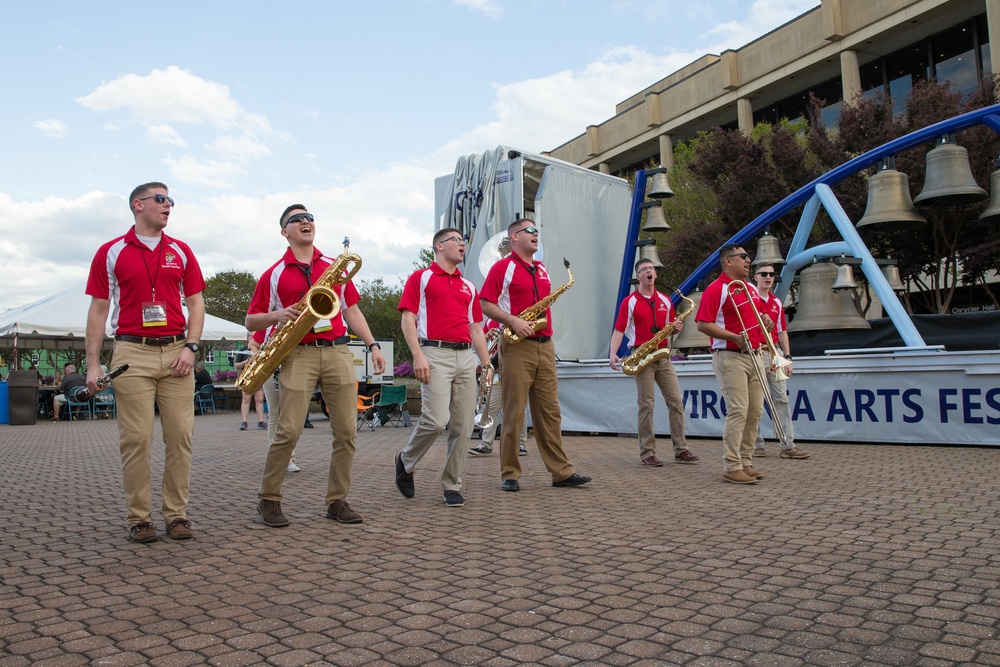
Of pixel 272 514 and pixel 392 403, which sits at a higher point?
pixel 392 403

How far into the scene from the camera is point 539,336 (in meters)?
6.25

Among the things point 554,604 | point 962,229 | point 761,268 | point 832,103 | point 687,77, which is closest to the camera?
point 554,604

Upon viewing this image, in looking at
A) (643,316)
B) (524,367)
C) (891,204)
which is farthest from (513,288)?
(891,204)

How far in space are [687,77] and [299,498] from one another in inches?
1332

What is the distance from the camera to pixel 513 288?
633 cm

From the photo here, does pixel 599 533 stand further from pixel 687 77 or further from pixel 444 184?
pixel 687 77

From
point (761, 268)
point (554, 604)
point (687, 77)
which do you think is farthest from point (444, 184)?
point (687, 77)

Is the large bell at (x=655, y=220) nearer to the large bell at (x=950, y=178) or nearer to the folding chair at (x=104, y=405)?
the large bell at (x=950, y=178)

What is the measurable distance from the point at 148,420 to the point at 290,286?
45.7 inches

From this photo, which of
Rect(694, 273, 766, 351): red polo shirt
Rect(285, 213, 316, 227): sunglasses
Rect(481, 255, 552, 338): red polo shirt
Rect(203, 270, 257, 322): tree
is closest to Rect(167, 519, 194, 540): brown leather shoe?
Rect(285, 213, 316, 227): sunglasses

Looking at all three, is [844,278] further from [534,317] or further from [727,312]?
[534,317]

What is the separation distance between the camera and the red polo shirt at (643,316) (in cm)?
829

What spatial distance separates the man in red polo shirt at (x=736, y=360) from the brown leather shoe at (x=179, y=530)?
4073 mm

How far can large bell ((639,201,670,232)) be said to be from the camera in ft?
36.9
